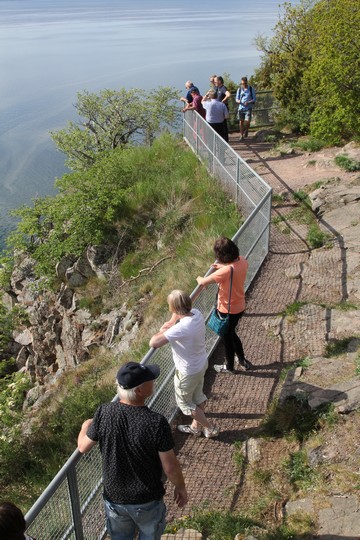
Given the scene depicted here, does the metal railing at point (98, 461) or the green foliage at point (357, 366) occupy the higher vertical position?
the metal railing at point (98, 461)

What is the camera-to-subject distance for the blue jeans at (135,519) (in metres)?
3.90

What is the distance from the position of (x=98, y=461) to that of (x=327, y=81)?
13.2 metres

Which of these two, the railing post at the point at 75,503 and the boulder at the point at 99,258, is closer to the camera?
the railing post at the point at 75,503

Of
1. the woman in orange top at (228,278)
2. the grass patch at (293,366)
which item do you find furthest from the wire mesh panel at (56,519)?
the grass patch at (293,366)

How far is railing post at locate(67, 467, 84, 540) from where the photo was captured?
4277 millimetres

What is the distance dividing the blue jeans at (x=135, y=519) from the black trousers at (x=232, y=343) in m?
2.82

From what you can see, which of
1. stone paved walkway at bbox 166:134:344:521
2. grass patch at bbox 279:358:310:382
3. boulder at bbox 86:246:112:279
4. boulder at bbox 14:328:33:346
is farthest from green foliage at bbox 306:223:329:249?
boulder at bbox 14:328:33:346

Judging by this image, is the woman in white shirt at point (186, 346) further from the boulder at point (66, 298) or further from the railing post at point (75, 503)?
the boulder at point (66, 298)

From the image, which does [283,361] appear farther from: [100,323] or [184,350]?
[100,323]

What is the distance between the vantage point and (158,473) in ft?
12.5

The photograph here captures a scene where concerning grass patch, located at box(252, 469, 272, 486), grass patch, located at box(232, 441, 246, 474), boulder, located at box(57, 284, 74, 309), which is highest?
grass patch, located at box(252, 469, 272, 486)

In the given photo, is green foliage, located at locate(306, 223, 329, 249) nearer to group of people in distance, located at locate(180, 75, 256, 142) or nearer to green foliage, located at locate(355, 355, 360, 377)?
green foliage, located at locate(355, 355, 360, 377)

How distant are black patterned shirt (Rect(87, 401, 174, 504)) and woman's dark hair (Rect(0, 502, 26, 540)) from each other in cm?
84

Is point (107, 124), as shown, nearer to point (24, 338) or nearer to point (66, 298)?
point (24, 338)
